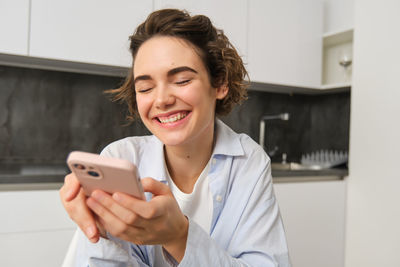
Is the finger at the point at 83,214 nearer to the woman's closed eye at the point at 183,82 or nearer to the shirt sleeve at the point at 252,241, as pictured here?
the shirt sleeve at the point at 252,241

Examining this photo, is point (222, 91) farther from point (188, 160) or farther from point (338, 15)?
point (338, 15)

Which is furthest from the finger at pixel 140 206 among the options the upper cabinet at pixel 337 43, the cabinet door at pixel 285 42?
the upper cabinet at pixel 337 43

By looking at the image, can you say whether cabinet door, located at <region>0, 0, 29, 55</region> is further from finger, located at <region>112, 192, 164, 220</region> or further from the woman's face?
finger, located at <region>112, 192, 164, 220</region>

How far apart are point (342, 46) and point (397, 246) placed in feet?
4.61

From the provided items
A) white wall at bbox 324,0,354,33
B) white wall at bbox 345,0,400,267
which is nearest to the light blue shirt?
white wall at bbox 345,0,400,267

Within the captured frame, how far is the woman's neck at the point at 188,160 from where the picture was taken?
101 centimetres

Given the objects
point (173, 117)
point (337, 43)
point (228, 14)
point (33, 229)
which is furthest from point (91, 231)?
point (337, 43)

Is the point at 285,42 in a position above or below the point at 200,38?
above

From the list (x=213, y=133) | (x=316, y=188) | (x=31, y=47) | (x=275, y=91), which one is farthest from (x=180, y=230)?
(x=275, y=91)

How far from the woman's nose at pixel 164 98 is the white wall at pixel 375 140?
1.48 metres

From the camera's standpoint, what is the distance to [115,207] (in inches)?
21.6

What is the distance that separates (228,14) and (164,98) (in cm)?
133

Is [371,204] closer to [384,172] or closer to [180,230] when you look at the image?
[384,172]

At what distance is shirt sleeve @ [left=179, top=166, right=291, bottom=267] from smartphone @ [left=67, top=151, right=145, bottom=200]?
218mm
